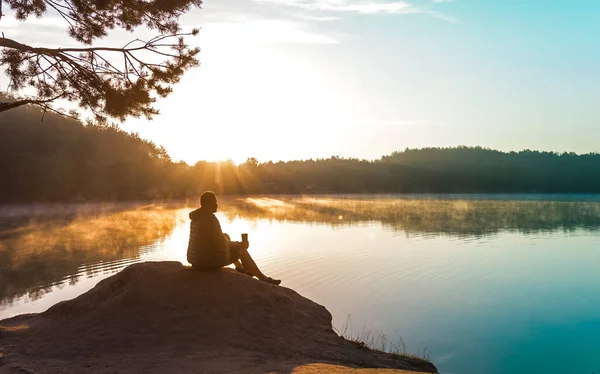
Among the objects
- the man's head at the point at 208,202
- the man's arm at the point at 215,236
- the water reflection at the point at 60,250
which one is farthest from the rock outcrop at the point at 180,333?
the water reflection at the point at 60,250

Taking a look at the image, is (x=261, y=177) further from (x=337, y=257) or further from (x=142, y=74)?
(x=142, y=74)

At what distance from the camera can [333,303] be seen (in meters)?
12.2

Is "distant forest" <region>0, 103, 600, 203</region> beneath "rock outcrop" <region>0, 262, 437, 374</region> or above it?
above

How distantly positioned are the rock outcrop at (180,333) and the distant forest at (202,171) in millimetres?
8092

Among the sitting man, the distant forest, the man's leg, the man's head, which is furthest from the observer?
the distant forest

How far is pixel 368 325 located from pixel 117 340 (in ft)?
19.1

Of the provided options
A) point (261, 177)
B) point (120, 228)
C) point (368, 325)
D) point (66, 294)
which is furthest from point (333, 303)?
point (261, 177)

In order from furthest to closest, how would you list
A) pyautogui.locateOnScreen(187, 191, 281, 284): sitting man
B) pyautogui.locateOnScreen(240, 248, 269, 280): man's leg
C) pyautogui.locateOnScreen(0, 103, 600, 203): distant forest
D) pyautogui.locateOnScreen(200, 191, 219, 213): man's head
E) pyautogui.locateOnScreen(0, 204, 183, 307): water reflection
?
1. pyautogui.locateOnScreen(0, 103, 600, 203): distant forest
2. pyautogui.locateOnScreen(0, 204, 183, 307): water reflection
3. pyautogui.locateOnScreen(240, 248, 269, 280): man's leg
4. pyautogui.locateOnScreen(200, 191, 219, 213): man's head
5. pyautogui.locateOnScreen(187, 191, 281, 284): sitting man

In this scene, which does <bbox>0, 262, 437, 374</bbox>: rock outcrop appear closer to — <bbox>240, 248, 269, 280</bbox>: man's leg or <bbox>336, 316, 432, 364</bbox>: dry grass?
<bbox>336, 316, 432, 364</bbox>: dry grass

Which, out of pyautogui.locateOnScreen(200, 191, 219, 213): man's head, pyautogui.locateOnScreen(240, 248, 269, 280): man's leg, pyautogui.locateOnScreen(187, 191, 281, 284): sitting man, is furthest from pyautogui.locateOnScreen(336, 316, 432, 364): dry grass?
pyautogui.locateOnScreen(200, 191, 219, 213): man's head

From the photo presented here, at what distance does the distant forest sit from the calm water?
19.7ft

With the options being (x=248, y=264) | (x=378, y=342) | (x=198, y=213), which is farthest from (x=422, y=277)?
(x=198, y=213)

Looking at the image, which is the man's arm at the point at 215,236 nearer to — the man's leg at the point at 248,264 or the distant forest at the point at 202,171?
the man's leg at the point at 248,264

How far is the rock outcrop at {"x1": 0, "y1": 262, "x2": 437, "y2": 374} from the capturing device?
19.3 ft
